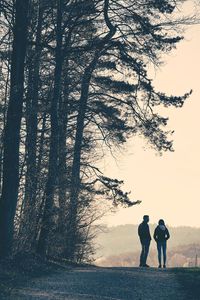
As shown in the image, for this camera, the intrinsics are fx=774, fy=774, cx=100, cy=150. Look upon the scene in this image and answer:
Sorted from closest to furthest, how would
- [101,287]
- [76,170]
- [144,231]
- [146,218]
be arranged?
[101,287] → [146,218] → [144,231] → [76,170]

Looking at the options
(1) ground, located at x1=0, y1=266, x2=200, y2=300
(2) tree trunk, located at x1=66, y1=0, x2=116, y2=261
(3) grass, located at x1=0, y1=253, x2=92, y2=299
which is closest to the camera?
(1) ground, located at x1=0, y1=266, x2=200, y2=300

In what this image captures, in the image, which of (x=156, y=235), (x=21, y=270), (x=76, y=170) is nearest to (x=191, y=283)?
(x=21, y=270)

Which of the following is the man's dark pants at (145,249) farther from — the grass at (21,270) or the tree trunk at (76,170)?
the grass at (21,270)

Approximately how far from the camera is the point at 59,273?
65.8ft

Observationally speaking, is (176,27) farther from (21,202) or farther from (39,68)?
(21,202)

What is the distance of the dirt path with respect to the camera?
48.1ft

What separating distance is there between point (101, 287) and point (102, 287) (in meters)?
0.03

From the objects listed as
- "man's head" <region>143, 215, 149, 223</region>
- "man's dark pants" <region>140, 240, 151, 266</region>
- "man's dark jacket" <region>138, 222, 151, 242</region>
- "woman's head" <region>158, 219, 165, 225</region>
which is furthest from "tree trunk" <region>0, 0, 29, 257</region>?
"woman's head" <region>158, 219, 165, 225</region>

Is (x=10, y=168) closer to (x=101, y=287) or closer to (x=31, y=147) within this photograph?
(x=31, y=147)

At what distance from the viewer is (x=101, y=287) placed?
16328mm

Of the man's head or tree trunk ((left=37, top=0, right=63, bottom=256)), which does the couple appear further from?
tree trunk ((left=37, top=0, right=63, bottom=256))

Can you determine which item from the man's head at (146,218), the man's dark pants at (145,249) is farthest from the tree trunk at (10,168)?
the man's dark pants at (145,249)

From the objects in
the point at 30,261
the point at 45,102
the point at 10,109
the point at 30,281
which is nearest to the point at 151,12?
the point at 45,102

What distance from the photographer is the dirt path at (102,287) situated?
14672 millimetres
